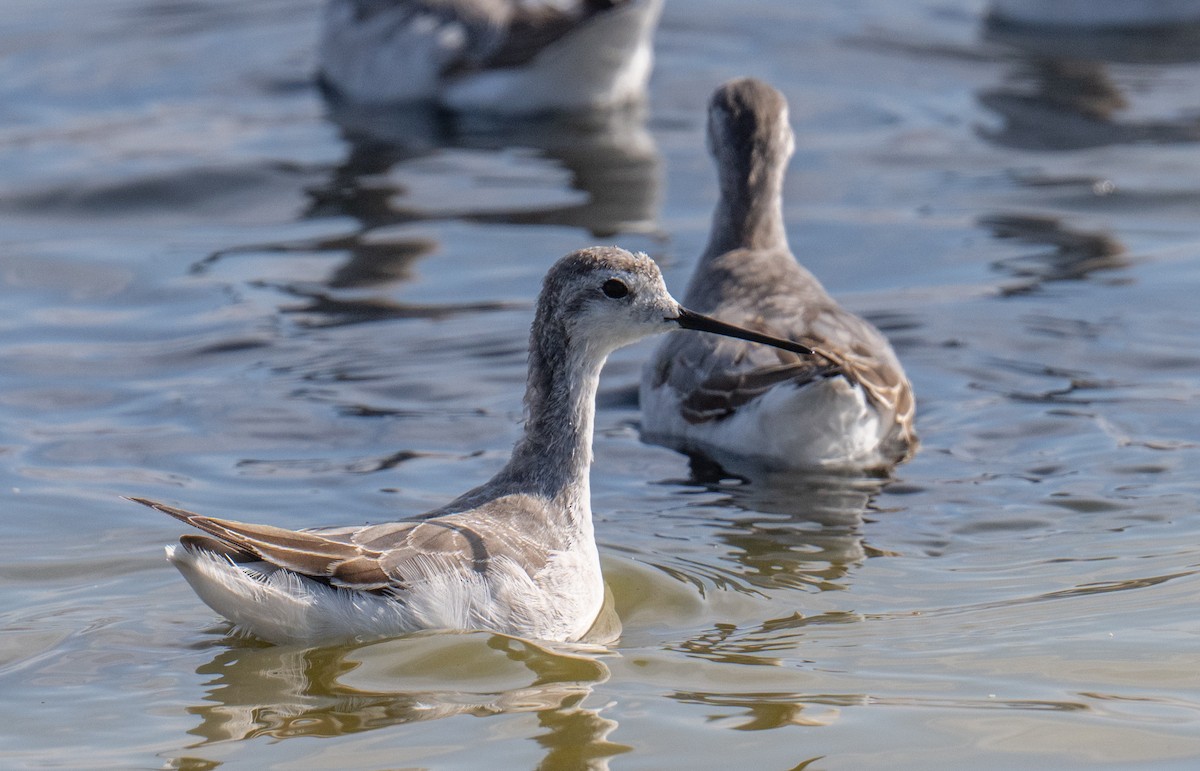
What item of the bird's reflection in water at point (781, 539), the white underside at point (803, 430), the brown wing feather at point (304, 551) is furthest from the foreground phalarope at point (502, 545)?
the white underside at point (803, 430)

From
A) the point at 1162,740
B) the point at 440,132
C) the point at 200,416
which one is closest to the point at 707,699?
the point at 1162,740

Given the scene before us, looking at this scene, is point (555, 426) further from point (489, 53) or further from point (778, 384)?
point (489, 53)

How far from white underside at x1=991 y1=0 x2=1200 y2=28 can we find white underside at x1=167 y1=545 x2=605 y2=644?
1246 cm

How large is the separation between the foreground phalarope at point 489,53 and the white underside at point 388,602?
30.4 ft

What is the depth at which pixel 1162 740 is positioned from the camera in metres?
5.59

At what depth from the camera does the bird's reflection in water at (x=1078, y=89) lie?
14898mm

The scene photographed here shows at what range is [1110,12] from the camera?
57.8 ft

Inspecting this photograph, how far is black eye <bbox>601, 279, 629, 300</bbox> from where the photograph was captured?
7.11 m

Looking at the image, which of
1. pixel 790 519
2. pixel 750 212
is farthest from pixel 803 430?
pixel 750 212

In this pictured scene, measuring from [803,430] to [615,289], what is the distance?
1987 millimetres

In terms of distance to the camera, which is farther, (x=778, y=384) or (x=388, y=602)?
(x=778, y=384)

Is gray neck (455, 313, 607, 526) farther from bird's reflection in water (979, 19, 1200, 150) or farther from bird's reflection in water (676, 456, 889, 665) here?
bird's reflection in water (979, 19, 1200, 150)

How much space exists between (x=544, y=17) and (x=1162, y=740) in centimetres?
1106

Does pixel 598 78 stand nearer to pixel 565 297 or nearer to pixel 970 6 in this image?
pixel 970 6
